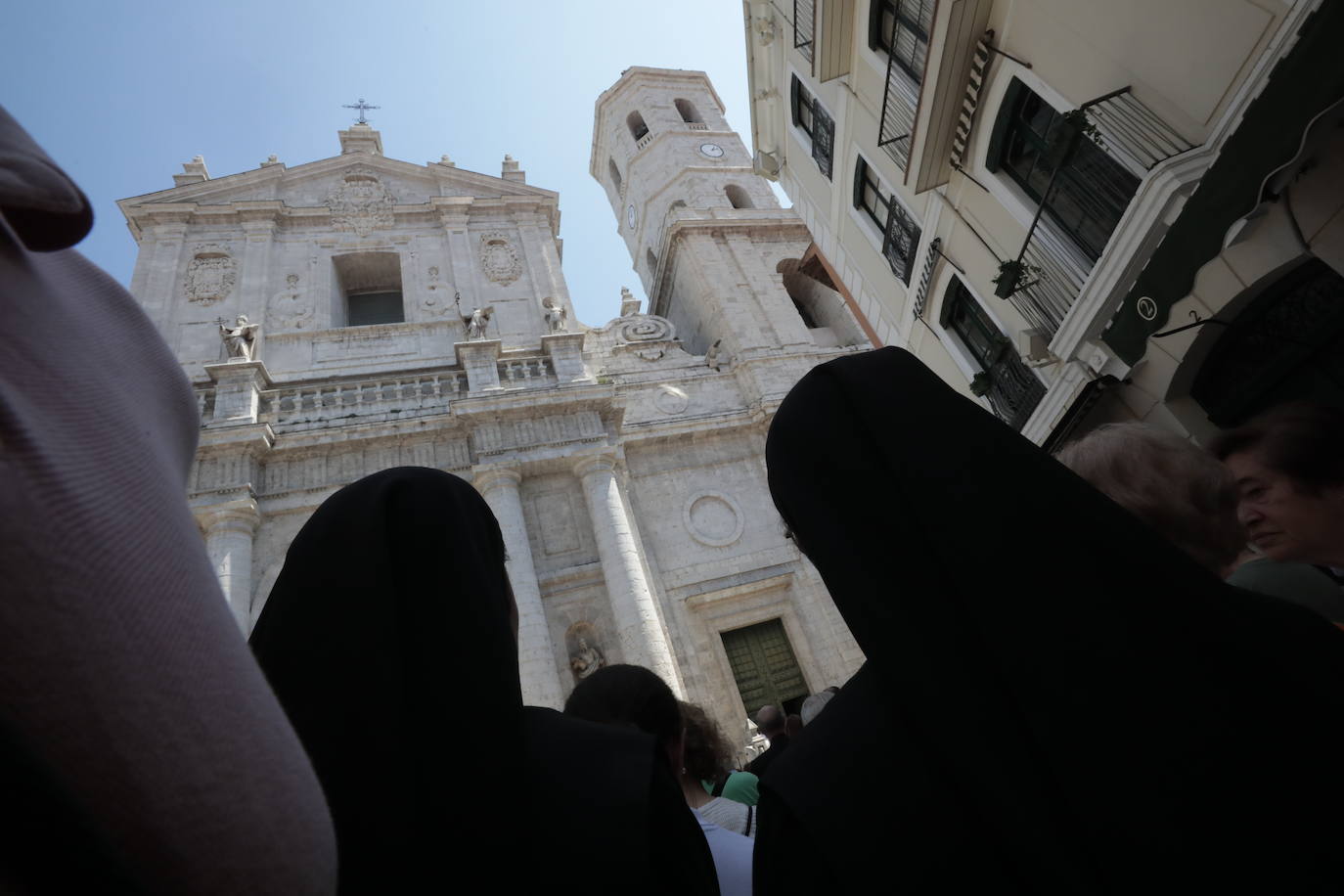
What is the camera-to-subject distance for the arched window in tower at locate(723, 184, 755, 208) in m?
21.7

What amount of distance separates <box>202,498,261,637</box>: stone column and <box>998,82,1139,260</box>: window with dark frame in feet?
37.9

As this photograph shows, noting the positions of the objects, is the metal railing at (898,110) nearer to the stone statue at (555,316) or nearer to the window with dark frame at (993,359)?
the window with dark frame at (993,359)

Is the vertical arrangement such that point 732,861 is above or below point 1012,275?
below

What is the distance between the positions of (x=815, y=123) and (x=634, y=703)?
11.3 meters

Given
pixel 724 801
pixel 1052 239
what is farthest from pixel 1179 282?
pixel 724 801

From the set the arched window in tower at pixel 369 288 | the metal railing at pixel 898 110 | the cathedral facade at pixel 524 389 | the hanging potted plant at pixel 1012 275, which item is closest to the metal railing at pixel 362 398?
the cathedral facade at pixel 524 389

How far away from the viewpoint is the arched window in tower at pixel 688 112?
81.3 ft

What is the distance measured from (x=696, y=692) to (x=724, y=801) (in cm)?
872

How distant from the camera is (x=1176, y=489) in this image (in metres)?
1.81

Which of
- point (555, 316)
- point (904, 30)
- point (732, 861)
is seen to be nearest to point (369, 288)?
point (555, 316)

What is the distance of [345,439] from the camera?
1227 centimetres

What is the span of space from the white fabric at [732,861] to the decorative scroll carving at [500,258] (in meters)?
15.4

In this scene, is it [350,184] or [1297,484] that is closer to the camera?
[1297,484]

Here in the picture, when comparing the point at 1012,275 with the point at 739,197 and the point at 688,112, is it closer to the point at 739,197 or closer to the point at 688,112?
the point at 739,197
